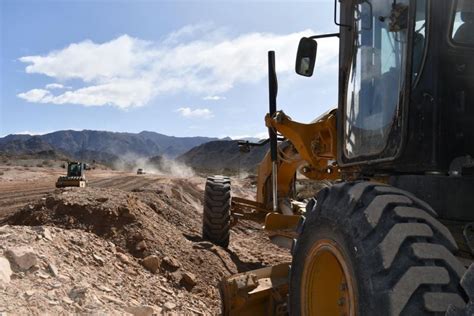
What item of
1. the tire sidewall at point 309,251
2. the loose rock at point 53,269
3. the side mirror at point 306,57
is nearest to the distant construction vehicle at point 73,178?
the loose rock at point 53,269

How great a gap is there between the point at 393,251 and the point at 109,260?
4696 mm

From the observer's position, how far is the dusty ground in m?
4.80

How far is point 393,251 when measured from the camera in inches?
94.7

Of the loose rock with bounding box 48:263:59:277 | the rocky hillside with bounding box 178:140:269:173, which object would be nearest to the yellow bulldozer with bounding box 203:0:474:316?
the loose rock with bounding box 48:263:59:277

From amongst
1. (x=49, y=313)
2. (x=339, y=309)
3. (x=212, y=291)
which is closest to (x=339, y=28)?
(x=339, y=309)

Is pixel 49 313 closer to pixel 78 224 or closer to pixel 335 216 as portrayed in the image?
pixel 335 216

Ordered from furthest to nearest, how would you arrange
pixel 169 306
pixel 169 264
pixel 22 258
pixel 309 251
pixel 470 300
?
1. pixel 169 264
2. pixel 169 306
3. pixel 22 258
4. pixel 309 251
5. pixel 470 300

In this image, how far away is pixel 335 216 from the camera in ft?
9.77

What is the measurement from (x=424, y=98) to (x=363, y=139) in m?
0.74

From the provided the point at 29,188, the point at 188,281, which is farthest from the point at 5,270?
the point at 29,188

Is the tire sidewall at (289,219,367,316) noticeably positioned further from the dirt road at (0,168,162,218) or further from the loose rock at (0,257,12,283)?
the dirt road at (0,168,162,218)

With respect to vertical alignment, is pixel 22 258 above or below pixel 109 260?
above

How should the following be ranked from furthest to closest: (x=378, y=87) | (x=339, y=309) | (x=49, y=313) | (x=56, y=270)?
(x=56, y=270) → (x=49, y=313) → (x=378, y=87) → (x=339, y=309)

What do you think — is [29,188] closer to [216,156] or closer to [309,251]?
[309,251]
